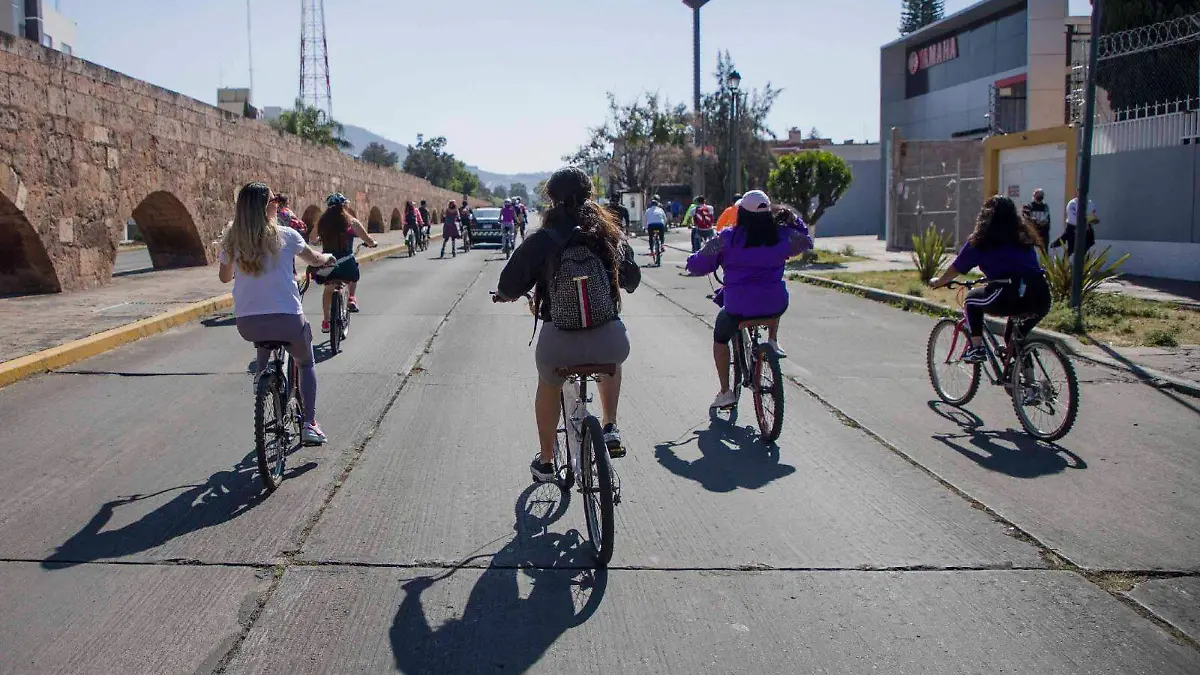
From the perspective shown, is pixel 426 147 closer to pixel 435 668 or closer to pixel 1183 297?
pixel 1183 297

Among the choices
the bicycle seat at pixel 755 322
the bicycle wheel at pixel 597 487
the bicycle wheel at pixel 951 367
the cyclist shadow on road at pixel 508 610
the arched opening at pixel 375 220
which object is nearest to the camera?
the cyclist shadow on road at pixel 508 610

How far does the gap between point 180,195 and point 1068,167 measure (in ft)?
56.6

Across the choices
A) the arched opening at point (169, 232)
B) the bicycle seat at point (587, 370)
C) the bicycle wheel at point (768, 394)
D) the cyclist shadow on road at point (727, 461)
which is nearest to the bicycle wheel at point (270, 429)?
the bicycle seat at point (587, 370)

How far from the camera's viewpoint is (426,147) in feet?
433

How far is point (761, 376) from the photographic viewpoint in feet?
23.3

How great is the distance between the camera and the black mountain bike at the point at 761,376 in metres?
6.84

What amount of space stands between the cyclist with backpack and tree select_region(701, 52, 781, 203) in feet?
153

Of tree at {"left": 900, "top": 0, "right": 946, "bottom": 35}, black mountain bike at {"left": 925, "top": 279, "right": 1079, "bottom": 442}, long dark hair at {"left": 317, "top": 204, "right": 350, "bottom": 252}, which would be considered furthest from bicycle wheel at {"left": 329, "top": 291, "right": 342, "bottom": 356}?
tree at {"left": 900, "top": 0, "right": 946, "bottom": 35}

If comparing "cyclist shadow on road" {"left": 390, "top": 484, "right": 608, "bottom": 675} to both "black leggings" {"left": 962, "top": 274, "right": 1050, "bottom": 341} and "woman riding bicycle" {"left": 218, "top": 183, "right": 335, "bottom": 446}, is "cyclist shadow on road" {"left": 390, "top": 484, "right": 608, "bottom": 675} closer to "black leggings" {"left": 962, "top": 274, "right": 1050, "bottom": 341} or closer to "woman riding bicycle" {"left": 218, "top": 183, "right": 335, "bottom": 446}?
"woman riding bicycle" {"left": 218, "top": 183, "right": 335, "bottom": 446}

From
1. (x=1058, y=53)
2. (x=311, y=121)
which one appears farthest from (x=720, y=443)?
(x=311, y=121)

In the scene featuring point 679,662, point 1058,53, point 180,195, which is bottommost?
point 679,662

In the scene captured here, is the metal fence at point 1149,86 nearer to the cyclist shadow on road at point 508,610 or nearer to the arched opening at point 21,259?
the cyclist shadow on road at point 508,610

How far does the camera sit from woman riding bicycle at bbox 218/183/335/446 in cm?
589

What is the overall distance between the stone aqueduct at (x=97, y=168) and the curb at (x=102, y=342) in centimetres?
254
